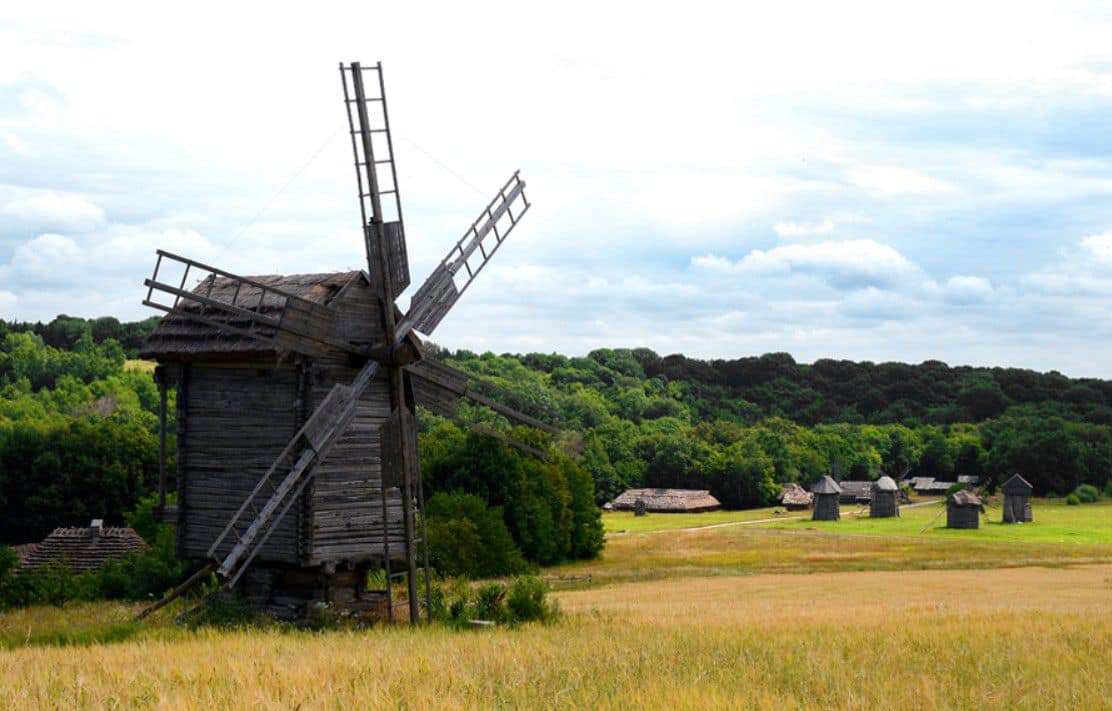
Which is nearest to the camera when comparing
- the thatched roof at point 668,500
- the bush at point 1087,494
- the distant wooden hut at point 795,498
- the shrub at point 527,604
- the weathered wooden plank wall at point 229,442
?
the shrub at point 527,604

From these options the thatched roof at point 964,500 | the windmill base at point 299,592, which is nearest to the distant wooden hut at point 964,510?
the thatched roof at point 964,500

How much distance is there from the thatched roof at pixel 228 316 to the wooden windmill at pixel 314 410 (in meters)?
0.04

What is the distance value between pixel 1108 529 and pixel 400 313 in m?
68.6

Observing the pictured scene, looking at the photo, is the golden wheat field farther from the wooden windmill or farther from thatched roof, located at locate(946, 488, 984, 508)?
thatched roof, located at locate(946, 488, 984, 508)

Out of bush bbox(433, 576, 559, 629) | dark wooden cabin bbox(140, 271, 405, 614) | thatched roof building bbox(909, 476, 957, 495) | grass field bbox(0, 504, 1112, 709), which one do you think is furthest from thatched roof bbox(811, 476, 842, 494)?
bush bbox(433, 576, 559, 629)

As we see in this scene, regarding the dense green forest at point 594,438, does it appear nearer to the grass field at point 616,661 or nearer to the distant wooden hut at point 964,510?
the grass field at point 616,661

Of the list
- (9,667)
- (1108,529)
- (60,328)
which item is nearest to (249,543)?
(9,667)

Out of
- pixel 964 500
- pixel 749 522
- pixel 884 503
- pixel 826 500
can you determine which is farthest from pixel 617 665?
pixel 884 503

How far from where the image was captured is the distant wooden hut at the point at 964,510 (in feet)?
267

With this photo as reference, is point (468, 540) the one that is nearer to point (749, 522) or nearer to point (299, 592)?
point (299, 592)

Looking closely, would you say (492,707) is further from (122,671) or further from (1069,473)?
(1069,473)

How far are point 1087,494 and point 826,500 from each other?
106 feet

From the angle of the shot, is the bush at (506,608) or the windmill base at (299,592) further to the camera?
the windmill base at (299,592)

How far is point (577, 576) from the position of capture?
169 feet
